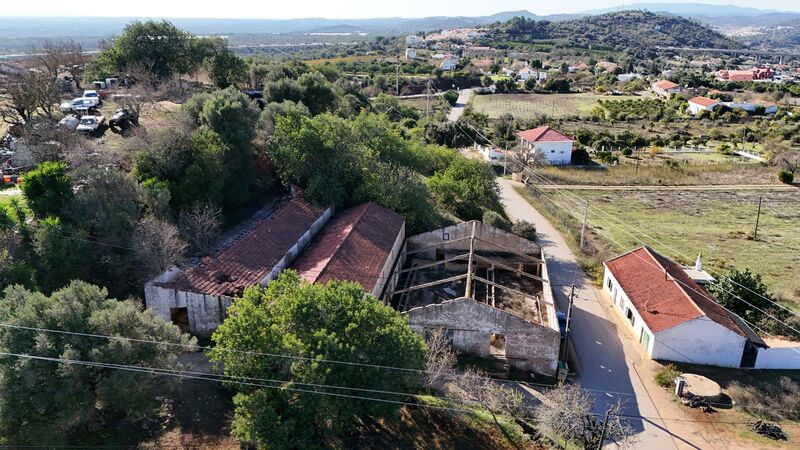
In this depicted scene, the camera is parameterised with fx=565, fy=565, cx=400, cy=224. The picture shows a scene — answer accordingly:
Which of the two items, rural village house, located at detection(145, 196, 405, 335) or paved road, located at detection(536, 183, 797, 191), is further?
paved road, located at detection(536, 183, 797, 191)

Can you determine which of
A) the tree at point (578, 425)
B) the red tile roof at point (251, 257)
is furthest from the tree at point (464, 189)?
the tree at point (578, 425)

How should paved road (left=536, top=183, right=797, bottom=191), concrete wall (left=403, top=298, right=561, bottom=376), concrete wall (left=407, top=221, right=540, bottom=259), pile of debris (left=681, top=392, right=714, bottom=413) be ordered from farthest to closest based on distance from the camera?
1. paved road (left=536, top=183, right=797, bottom=191)
2. concrete wall (left=407, top=221, right=540, bottom=259)
3. concrete wall (left=403, top=298, right=561, bottom=376)
4. pile of debris (left=681, top=392, right=714, bottom=413)

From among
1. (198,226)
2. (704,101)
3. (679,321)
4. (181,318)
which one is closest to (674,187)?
(679,321)

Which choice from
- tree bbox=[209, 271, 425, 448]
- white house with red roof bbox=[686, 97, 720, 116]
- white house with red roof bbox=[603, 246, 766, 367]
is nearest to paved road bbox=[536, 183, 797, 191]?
white house with red roof bbox=[603, 246, 766, 367]

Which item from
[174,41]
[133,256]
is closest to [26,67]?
[174,41]

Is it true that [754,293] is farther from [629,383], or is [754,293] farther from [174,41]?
Result: [174,41]

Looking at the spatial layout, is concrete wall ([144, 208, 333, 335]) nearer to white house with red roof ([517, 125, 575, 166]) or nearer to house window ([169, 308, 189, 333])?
house window ([169, 308, 189, 333])

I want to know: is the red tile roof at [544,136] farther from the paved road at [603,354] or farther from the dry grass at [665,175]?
the paved road at [603,354]

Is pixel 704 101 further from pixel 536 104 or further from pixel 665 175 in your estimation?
pixel 665 175
